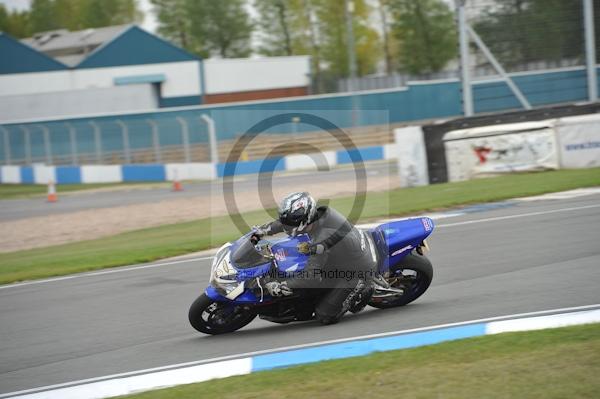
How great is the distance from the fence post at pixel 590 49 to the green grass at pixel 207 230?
687cm

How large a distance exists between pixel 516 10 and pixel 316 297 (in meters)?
18.5

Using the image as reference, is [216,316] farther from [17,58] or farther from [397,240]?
[17,58]

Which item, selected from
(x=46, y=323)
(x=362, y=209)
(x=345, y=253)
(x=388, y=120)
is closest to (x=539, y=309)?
(x=345, y=253)

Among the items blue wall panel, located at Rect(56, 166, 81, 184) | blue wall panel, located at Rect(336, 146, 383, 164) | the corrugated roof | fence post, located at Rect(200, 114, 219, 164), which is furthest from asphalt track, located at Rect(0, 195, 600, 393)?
the corrugated roof

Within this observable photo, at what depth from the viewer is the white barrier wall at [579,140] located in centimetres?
1923

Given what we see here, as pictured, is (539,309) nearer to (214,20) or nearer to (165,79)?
(165,79)

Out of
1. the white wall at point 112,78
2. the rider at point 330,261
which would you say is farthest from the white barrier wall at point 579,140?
the white wall at point 112,78

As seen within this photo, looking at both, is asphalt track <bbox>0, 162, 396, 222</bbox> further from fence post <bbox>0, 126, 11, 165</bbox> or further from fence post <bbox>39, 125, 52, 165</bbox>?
fence post <bbox>0, 126, 11, 165</bbox>

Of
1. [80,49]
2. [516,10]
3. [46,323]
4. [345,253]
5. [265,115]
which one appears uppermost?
[80,49]

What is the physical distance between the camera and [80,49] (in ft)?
198

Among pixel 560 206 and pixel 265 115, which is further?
pixel 265 115

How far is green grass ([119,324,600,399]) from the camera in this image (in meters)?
5.68

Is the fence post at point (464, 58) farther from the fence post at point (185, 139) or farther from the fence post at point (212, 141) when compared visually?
the fence post at point (185, 139)

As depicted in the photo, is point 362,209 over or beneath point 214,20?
beneath
